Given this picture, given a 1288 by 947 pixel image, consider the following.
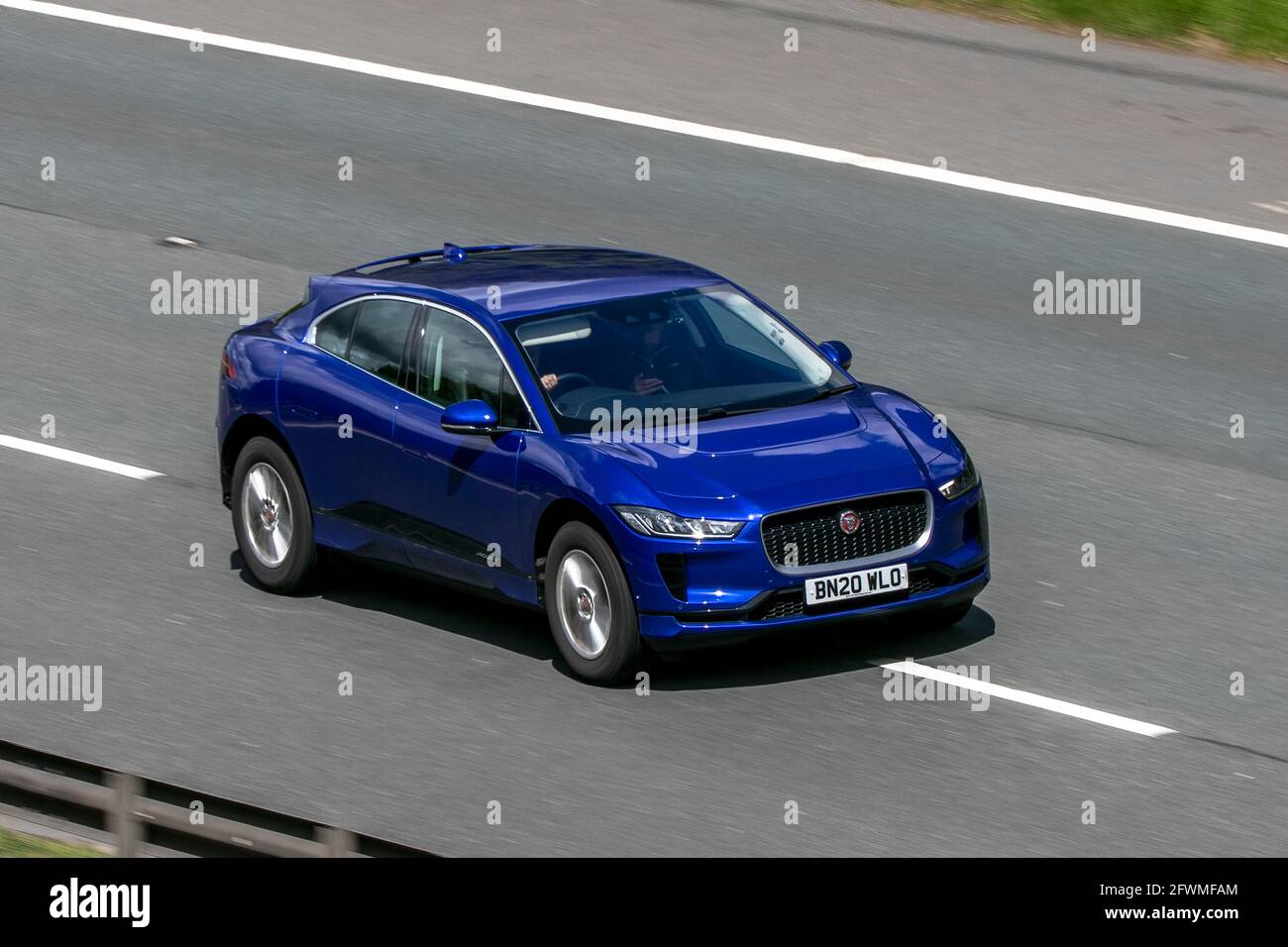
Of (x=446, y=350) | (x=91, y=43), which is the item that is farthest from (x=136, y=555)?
(x=91, y=43)

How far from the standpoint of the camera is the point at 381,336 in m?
11.0

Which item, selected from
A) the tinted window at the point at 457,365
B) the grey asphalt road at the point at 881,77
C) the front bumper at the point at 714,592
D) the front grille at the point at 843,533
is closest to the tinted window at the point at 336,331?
the tinted window at the point at 457,365

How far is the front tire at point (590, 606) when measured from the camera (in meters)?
9.50

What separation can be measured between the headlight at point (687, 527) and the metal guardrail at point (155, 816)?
2.47 meters

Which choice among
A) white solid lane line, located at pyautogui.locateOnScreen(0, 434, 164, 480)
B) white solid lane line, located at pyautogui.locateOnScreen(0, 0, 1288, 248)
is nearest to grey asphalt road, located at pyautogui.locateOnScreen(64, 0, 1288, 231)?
white solid lane line, located at pyautogui.locateOnScreen(0, 0, 1288, 248)

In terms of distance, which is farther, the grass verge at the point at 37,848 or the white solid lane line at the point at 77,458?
the white solid lane line at the point at 77,458

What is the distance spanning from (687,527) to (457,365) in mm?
1730

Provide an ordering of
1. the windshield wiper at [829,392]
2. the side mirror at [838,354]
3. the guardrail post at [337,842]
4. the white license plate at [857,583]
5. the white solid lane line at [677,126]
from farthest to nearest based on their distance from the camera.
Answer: the white solid lane line at [677,126]
the side mirror at [838,354]
the windshield wiper at [829,392]
the white license plate at [857,583]
the guardrail post at [337,842]

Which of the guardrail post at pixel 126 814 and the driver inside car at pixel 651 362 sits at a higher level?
the driver inside car at pixel 651 362

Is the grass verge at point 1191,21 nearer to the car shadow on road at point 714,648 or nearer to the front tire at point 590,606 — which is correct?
the car shadow on road at point 714,648

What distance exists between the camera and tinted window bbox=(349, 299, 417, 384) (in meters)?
10.9

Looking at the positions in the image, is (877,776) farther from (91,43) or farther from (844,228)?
(91,43)

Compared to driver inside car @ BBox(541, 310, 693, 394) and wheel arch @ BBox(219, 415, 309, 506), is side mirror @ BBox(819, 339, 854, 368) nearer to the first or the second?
driver inside car @ BBox(541, 310, 693, 394)

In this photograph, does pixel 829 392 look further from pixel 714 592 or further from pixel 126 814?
pixel 126 814
